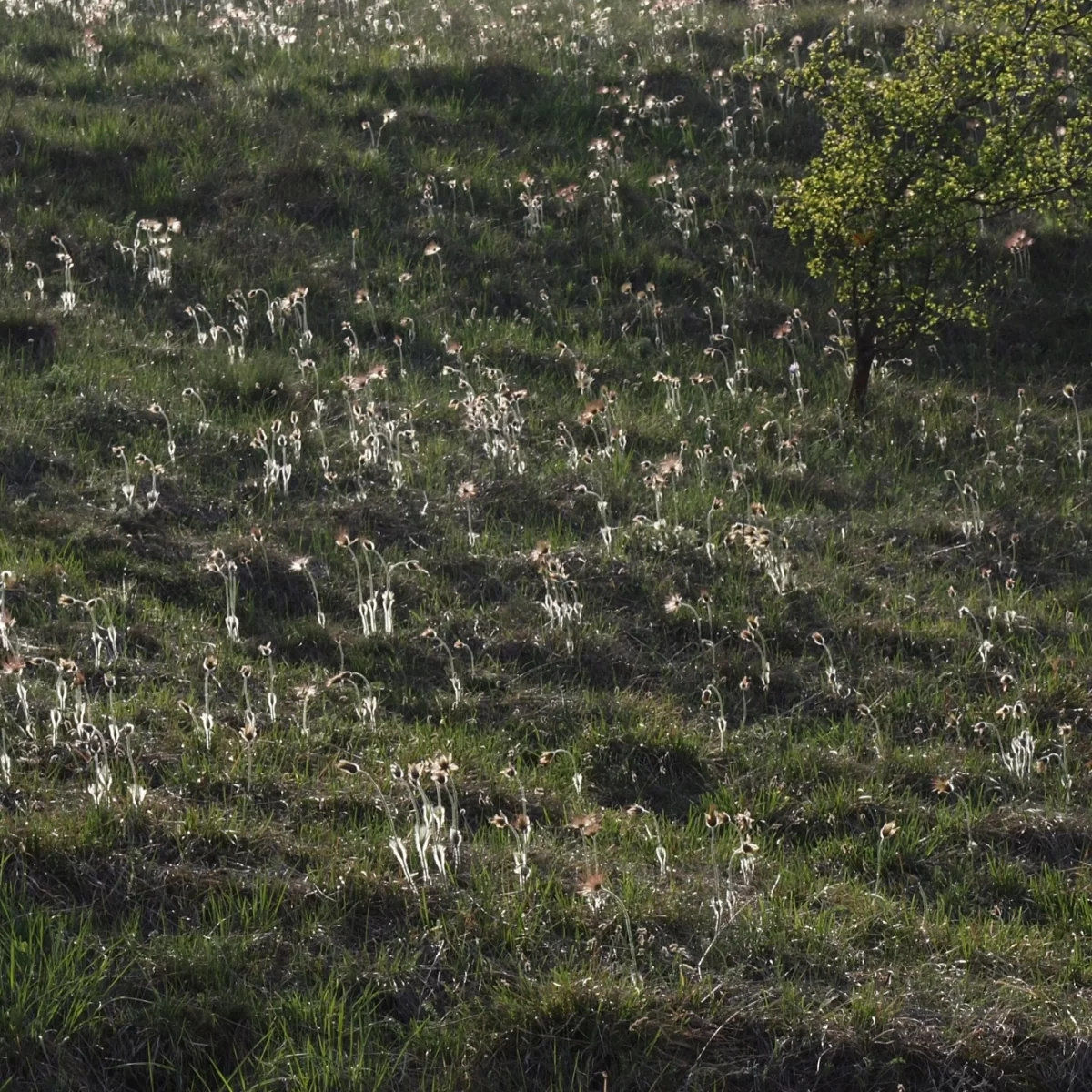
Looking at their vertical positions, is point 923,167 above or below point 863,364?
above

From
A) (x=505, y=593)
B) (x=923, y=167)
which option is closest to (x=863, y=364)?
(x=923, y=167)

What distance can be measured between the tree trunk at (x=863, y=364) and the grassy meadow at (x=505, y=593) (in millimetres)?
141

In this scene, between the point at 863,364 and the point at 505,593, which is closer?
the point at 505,593

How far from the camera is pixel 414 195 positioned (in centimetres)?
1159

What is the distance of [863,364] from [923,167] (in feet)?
4.13

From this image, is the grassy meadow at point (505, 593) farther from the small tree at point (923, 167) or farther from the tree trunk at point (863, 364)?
the small tree at point (923, 167)

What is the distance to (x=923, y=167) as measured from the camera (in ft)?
30.4

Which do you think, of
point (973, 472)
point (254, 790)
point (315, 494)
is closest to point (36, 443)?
point (315, 494)

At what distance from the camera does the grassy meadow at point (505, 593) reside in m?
4.30

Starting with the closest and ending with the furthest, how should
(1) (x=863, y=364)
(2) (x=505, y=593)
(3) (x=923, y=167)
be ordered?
1. (2) (x=505, y=593)
2. (3) (x=923, y=167)
3. (1) (x=863, y=364)

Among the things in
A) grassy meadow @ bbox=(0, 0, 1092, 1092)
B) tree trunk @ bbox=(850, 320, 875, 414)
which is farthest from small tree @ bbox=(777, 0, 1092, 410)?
grassy meadow @ bbox=(0, 0, 1092, 1092)

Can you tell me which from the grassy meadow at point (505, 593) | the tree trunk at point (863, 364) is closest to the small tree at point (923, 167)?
the tree trunk at point (863, 364)

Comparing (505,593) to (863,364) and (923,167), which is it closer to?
(863,364)

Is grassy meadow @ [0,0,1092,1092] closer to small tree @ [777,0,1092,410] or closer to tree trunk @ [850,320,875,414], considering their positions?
tree trunk @ [850,320,875,414]
